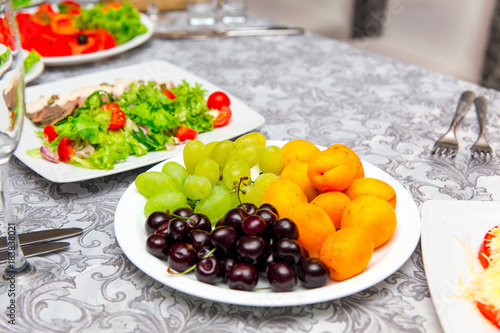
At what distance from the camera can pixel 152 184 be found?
0.77 metres

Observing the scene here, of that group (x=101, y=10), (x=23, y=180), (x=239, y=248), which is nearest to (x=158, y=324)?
(x=239, y=248)

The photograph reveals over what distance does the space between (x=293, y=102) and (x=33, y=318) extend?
903 millimetres

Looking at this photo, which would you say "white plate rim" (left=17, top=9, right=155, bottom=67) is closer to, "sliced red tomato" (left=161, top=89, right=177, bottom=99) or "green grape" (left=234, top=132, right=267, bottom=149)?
"sliced red tomato" (left=161, top=89, right=177, bottom=99)

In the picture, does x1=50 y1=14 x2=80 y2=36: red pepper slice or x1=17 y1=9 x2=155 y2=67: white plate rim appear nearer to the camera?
x1=17 y1=9 x2=155 y2=67: white plate rim

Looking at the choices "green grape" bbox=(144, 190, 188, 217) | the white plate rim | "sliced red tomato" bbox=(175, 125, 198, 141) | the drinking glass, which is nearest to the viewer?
the drinking glass

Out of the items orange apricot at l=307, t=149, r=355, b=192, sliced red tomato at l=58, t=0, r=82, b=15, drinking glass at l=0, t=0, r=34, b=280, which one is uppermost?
drinking glass at l=0, t=0, r=34, b=280

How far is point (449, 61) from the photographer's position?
298cm

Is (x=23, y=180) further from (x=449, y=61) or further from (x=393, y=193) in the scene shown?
(x=449, y=61)

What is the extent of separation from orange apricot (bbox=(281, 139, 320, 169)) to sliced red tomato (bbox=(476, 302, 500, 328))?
364mm

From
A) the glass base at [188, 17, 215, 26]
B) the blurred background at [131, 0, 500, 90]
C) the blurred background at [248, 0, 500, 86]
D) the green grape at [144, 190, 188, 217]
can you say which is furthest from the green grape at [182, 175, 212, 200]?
the blurred background at [248, 0, 500, 86]

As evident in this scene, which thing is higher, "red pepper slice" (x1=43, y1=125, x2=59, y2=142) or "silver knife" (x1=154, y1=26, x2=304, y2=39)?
"red pepper slice" (x1=43, y1=125, x2=59, y2=142)

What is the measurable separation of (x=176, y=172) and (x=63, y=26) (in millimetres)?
1081

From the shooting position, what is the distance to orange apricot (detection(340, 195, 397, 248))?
63cm

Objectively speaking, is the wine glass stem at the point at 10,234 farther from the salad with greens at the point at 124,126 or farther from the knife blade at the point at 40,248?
the salad with greens at the point at 124,126
